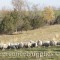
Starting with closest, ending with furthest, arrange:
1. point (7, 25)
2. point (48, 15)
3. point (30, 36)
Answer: point (30, 36) → point (7, 25) → point (48, 15)

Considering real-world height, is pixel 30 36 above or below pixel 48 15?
below

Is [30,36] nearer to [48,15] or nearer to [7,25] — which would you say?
[7,25]

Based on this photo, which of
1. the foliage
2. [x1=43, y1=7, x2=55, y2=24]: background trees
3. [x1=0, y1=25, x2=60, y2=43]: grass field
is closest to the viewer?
[x1=0, y1=25, x2=60, y2=43]: grass field

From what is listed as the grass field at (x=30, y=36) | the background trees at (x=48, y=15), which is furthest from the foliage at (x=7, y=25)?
the background trees at (x=48, y=15)

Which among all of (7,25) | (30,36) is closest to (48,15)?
(7,25)

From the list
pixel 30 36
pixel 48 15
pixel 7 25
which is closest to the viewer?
pixel 30 36

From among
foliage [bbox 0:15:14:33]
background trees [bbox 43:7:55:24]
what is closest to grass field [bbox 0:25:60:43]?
foliage [bbox 0:15:14:33]

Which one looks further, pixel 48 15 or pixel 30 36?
pixel 48 15

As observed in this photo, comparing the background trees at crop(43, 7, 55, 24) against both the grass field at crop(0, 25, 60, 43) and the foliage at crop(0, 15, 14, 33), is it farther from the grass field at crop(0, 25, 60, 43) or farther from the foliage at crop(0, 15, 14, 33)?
the grass field at crop(0, 25, 60, 43)

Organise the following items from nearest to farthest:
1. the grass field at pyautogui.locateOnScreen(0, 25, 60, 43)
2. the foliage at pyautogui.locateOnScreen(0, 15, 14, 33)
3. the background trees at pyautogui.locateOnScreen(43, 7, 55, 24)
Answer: the grass field at pyautogui.locateOnScreen(0, 25, 60, 43) < the foliage at pyautogui.locateOnScreen(0, 15, 14, 33) < the background trees at pyautogui.locateOnScreen(43, 7, 55, 24)

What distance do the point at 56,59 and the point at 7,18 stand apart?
2376 centimetres

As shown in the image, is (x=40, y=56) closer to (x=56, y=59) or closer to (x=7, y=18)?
(x=56, y=59)

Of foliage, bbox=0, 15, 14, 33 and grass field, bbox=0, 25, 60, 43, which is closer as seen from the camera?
grass field, bbox=0, 25, 60, 43

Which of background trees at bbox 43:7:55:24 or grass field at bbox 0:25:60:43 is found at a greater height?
background trees at bbox 43:7:55:24
